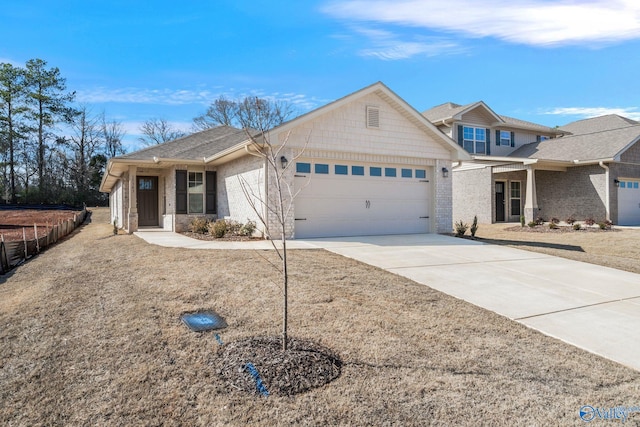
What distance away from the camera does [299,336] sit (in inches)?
157

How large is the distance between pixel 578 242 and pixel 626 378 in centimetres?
1196

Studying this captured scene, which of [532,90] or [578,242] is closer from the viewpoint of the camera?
[578,242]

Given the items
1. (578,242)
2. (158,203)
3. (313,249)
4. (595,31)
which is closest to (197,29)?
(313,249)

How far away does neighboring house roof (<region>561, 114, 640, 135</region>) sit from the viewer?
31784mm

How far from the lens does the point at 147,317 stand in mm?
4562

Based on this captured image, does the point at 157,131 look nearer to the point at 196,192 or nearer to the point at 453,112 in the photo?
the point at 196,192

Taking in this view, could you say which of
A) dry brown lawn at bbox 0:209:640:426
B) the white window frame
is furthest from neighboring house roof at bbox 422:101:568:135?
dry brown lawn at bbox 0:209:640:426

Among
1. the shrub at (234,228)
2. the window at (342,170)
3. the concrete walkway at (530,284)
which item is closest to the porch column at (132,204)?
the shrub at (234,228)

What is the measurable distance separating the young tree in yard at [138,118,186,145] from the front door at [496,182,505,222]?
109ft

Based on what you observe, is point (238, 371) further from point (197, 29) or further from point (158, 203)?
point (158, 203)

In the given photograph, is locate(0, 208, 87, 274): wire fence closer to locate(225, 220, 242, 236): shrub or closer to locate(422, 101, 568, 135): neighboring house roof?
locate(225, 220, 242, 236): shrub

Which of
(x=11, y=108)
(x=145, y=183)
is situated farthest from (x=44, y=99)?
(x=145, y=183)

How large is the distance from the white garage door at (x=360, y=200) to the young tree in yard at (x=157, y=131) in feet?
115

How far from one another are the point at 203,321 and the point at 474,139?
21.1 meters
